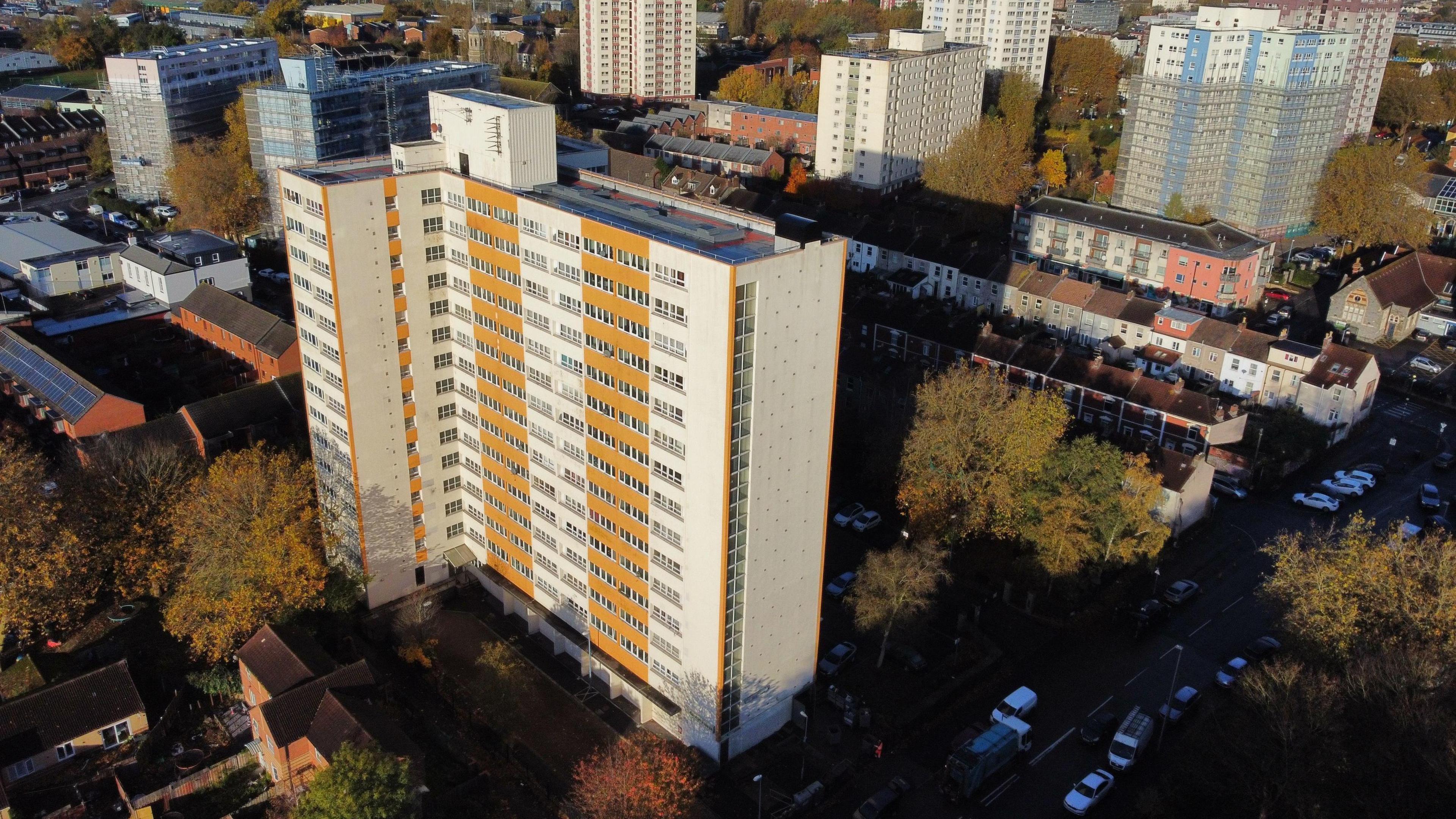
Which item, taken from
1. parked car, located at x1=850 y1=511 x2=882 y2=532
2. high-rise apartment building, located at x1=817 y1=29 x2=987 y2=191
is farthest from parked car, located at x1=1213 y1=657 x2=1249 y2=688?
high-rise apartment building, located at x1=817 y1=29 x2=987 y2=191

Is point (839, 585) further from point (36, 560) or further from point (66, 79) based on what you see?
point (66, 79)

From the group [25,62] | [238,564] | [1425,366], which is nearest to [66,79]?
[25,62]

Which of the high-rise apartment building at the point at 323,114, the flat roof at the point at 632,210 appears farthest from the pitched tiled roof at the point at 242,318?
the high-rise apartment building at the point at 323,114

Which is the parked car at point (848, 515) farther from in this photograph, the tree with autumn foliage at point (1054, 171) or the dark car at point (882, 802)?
the tree with autumn foliage at point (1054, 171)

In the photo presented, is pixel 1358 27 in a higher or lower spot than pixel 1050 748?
higher

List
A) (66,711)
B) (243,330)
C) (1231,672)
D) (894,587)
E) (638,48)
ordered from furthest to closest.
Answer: (638,48), (243,330), (1231,672), (894,587), (66,711)

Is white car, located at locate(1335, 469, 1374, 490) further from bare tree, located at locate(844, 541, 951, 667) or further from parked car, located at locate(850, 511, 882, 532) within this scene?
bare tree, located at locate(844, 541, 951, 667)
